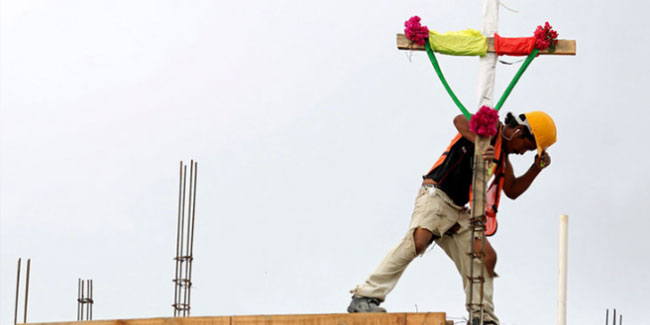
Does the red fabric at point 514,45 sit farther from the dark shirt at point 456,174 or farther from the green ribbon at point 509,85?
the dark shirt at point 456,174

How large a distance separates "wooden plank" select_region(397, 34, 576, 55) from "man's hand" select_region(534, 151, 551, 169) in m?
1.00

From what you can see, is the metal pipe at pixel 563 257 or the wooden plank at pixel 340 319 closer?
the wooden plank at pixel 340 319

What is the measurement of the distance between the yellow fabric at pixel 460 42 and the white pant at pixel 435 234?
1.39 m

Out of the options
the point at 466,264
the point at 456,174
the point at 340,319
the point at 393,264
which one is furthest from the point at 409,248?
the point at 340,319

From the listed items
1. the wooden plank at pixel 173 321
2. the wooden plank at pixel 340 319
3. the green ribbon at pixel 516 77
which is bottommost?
the wooden plank at pixel 173 321

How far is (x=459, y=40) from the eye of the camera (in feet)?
47.2

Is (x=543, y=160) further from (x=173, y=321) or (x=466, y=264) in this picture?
(x=173, y=321)

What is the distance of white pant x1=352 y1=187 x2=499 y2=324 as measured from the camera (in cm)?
1418

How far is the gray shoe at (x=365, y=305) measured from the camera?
14.1m

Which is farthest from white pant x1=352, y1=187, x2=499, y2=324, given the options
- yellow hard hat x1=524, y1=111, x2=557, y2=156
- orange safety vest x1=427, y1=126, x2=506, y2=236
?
yellow hard hat x1=524, y1=111, x2=557, y2=156

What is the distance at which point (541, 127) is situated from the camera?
14.2 metres

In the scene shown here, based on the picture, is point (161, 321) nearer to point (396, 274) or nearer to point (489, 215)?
point (396, 274)

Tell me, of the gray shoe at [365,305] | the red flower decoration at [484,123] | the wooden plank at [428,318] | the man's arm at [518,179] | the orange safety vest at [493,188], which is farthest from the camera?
the man's arm at [518,179]

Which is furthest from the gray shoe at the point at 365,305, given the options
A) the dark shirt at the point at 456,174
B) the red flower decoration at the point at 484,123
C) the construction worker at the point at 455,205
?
the red flower decoration at the point at 484,123
